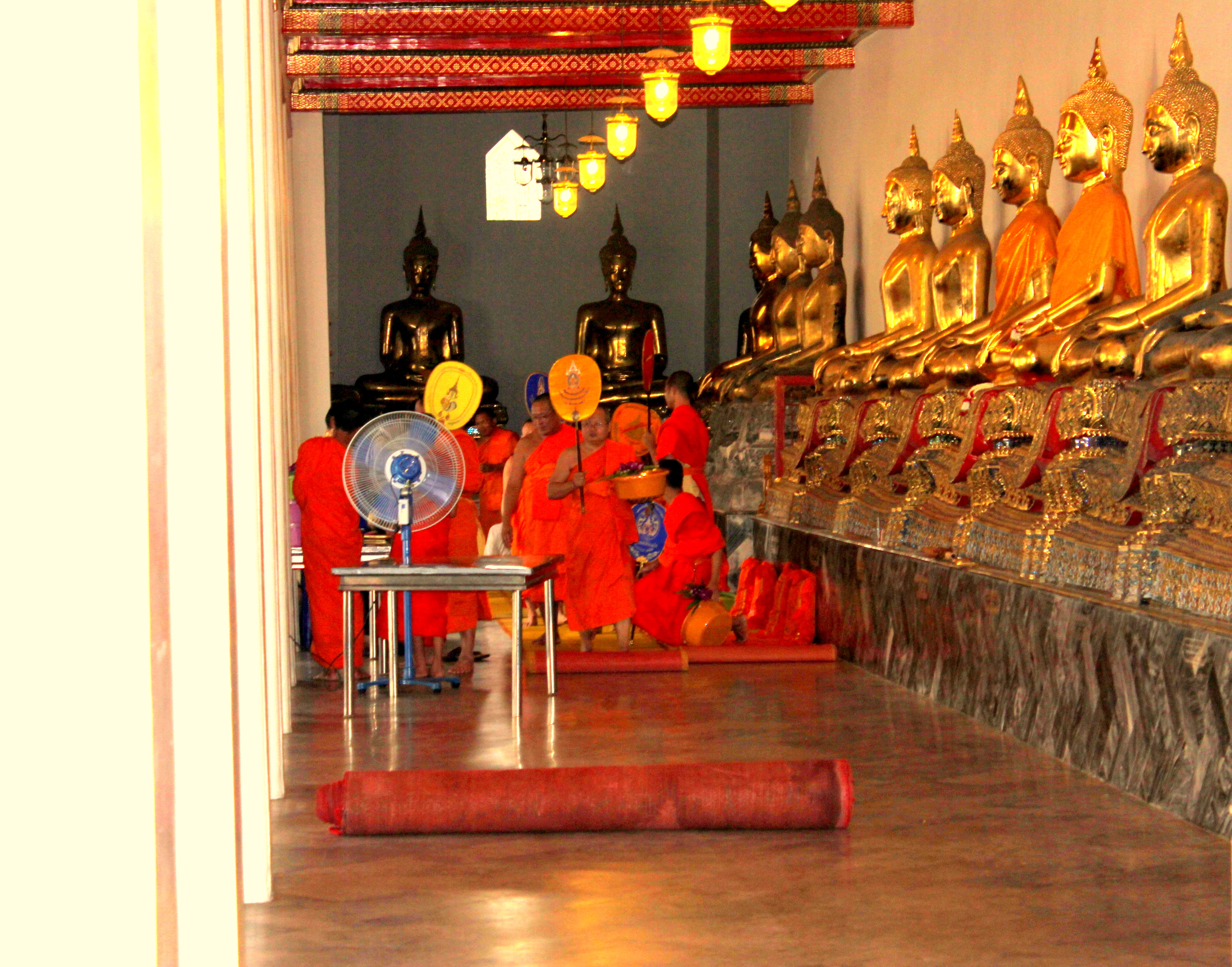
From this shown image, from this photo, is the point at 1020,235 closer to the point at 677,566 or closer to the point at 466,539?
the point at 677,566

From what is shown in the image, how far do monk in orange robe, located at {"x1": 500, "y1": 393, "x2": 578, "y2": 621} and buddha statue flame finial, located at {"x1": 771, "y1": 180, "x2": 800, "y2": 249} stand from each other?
3.57 m

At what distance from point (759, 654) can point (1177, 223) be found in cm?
260

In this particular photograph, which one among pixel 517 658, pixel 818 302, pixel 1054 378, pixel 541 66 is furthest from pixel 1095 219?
pixel 541 66

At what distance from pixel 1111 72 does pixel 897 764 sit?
149 inches

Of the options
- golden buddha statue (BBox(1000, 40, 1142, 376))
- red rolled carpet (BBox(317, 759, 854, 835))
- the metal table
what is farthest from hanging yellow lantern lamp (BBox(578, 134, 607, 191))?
red rolled carpet (BBox(317, 759, 854, 835))

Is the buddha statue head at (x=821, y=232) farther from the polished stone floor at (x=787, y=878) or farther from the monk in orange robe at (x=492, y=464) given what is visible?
the polished stone floor at (x=787, y=878)

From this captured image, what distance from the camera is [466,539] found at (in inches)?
278

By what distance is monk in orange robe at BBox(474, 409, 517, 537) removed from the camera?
9.82 m

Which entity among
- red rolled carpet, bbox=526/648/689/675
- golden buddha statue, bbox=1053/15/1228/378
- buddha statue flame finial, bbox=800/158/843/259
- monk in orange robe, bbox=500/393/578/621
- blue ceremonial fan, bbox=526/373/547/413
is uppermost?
buddha statue flame finial, bbox=800/158/843/259

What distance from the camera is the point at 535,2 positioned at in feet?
32.6

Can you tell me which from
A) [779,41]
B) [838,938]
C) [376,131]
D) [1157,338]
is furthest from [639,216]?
[838,938]

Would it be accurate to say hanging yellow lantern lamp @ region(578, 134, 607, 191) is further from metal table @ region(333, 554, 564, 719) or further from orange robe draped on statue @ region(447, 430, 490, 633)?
metal table @ region(333, 554, 564, 719)

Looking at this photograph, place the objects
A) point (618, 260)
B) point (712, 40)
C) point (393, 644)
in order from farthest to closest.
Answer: point (618, 260) → point (712, 40) → point (393, 644)

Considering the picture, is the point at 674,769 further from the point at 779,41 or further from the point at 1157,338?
the point at 779,41
